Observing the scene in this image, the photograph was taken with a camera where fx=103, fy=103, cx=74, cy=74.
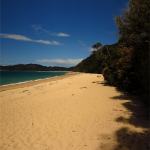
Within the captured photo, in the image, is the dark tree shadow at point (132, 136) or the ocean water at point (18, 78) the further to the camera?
the ocean water at point (18, 78)

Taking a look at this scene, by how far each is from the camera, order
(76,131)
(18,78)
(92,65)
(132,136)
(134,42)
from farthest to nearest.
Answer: (92,65), (18,78), (134,42), (76,131), (132,136)

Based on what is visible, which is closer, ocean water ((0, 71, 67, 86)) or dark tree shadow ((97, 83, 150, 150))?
dark tree shadow ((97, 83, 150, 150))

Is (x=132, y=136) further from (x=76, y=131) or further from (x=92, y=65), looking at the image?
(x=92, y=65)

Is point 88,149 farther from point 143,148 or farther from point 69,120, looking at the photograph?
point 69,120

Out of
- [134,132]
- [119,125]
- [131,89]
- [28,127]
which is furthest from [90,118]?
[131,89]

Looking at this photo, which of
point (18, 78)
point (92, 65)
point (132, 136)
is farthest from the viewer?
point (92, 65)

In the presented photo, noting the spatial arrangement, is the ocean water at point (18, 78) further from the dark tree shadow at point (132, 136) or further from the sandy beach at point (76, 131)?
the dark tree shadow at point (132, 136)

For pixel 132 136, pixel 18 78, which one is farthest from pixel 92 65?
pixel 132 136

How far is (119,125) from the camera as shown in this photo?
4551mm

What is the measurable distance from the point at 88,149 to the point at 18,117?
15.7 feet

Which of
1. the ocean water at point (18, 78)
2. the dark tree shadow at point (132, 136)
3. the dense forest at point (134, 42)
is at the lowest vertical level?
the ocean water at point (18, 78)

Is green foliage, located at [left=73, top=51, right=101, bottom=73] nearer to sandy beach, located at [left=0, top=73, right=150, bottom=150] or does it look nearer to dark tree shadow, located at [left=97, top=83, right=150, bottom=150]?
sandy beach, located at [left=0, top=73, right=150, bottom=150]

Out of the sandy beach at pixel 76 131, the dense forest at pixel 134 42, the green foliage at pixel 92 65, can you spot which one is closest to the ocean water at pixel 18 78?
the sandy beach at pixel 76 131

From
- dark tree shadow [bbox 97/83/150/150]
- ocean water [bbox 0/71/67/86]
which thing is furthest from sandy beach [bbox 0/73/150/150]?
ocean water [bbox 0/71/67/86]
